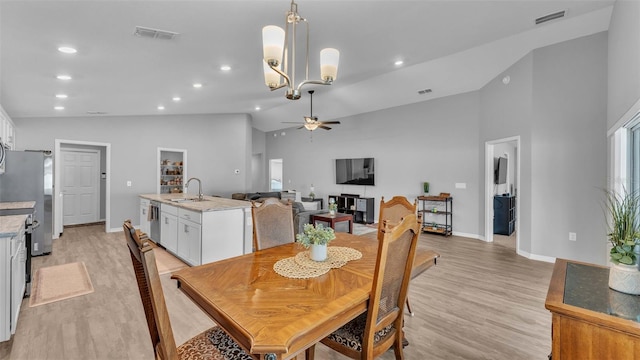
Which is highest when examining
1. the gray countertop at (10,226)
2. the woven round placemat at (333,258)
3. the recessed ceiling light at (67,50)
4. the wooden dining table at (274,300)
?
the recessed ceiling light at (67,50)

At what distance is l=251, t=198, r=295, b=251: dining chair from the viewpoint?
7.47 ft

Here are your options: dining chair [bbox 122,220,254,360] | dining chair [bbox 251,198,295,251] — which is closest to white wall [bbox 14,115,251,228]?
dining chair [bbox 251,198,295,251]

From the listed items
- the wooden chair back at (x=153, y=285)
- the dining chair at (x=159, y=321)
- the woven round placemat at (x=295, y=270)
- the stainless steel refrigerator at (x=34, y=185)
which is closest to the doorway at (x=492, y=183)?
the woven round placemat at (x=295, y=270)

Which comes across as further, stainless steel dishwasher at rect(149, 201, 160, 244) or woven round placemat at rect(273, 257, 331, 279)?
stainless steel dishwasher at rect(149, 201, 160, 244)

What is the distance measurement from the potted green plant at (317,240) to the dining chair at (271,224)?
545mm

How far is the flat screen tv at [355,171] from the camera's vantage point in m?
7.79

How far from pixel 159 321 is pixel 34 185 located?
499cm

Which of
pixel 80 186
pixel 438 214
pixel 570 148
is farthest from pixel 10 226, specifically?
pixel 438 214

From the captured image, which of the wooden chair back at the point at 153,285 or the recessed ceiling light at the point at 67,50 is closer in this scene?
the wooden chair back at the point at 153,285

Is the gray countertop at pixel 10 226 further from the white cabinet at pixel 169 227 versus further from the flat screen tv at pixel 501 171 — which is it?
the flat screen tv at pixel 501 171

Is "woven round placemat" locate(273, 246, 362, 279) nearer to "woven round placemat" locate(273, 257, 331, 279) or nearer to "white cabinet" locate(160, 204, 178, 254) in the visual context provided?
"woven round placemat" locate(273, 257, 331, 279)

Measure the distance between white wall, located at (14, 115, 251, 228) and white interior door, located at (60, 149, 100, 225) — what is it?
1.20 m

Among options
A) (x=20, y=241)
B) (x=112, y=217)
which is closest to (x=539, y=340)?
(x=20, y=241)

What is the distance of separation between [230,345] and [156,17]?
267 centimetres
